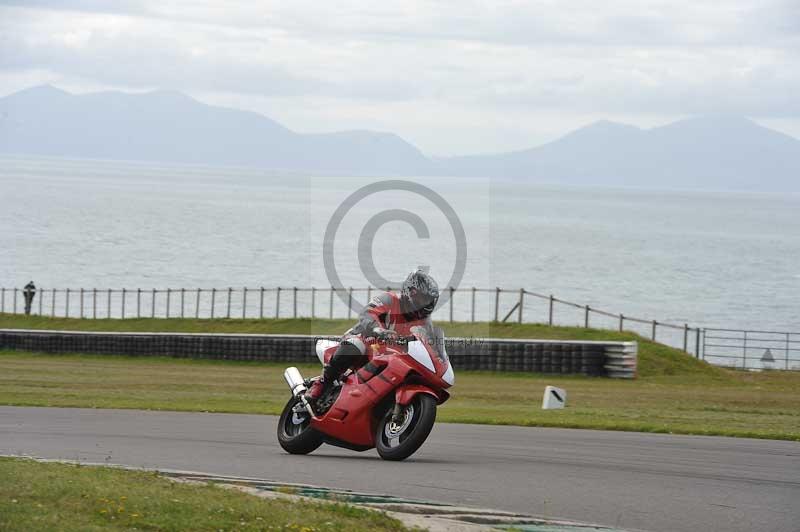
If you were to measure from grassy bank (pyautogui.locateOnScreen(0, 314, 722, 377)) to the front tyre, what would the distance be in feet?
68.9

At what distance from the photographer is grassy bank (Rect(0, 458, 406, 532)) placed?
787 cm

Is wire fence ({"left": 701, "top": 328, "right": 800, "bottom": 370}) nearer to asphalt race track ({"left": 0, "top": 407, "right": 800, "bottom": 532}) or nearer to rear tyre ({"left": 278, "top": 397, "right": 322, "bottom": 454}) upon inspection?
asphalt race track ({"left": 0, "top": 407, "right": 800, "bottom": 532})

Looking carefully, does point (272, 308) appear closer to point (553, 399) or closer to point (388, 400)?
point (553, 399)

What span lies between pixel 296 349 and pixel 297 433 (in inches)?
864

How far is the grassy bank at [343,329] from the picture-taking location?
33.6 m

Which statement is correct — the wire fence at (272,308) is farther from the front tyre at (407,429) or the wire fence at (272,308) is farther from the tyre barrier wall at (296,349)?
the front tyre at (407,429)

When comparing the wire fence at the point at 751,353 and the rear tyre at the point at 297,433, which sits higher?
the rear tyre at the point at 297,433

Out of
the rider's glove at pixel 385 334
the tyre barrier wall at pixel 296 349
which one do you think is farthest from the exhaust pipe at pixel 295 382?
the tyre barrier wall at pixel 296 349

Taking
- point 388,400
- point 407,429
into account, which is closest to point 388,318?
point 388,400

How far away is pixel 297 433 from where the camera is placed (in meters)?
12.7

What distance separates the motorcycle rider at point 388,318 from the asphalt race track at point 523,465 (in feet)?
3.40

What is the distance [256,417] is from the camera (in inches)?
711

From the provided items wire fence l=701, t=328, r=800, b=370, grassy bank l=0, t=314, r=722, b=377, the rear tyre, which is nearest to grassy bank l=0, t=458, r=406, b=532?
the rear tyre

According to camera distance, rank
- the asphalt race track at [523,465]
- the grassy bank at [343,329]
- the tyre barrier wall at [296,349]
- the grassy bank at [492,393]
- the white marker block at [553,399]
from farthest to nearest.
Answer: the grassy bank at [343,329] → the tyre barrier wall at [296,349] → the white marker block at [553,399] → the grassy bank at [492,393] → the asphalt race track at [523,465]
